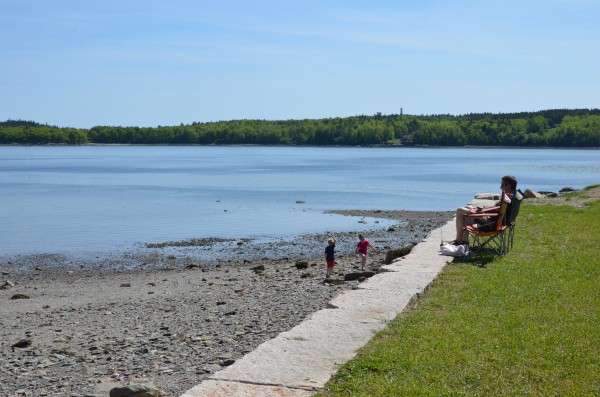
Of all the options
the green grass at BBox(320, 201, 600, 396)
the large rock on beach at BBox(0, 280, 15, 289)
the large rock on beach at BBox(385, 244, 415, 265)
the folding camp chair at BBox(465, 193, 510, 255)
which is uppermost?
the folding camp chair at BBox(465, 193, 510, 255)

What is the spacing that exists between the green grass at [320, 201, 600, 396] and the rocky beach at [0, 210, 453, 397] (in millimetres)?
2140

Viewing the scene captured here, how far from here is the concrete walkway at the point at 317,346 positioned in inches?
224

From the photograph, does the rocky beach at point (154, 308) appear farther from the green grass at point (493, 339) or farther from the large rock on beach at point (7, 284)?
the green grass at point (493, 339)

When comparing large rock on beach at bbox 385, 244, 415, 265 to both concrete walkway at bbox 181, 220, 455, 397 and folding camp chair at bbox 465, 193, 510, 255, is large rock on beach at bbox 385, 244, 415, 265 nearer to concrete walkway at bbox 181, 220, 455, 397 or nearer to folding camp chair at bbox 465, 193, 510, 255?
folding camp chair at bbox 465, 193, 510, 255

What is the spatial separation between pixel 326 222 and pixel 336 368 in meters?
27.6

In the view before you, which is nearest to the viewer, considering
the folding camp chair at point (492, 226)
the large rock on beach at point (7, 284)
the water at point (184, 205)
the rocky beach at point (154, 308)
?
the rocky beach at point (154, 308)

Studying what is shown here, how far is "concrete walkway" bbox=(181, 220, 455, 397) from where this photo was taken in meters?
5.68

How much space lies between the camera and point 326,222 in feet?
110

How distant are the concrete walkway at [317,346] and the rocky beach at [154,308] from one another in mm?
1194

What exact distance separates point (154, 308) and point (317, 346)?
755 centimetres

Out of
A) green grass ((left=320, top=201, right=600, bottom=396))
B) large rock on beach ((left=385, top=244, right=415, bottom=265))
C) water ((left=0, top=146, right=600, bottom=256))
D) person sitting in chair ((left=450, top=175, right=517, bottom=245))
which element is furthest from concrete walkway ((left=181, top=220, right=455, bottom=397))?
water ((left=0, top=146, right=600, bottom=256))

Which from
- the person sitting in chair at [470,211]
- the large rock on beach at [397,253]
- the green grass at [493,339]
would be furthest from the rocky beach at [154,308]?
the green grass at [493,339]

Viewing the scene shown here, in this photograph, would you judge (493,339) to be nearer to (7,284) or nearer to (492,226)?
(492,226)

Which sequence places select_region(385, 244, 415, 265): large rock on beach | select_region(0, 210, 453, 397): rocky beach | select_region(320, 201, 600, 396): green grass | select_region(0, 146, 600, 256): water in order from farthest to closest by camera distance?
select_region(0, 146, 600, 256): water → select_region(385, 244, 415, 265): large rock on beach → select_region(0, 210, 453, 397): rocky beach → select_region(320, 201, 600, 396): green grass
